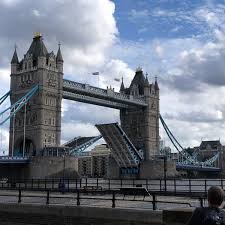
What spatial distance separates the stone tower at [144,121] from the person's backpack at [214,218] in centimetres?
11342

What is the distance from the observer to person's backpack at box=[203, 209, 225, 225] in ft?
16.9

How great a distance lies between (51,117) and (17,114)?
24.2 ft

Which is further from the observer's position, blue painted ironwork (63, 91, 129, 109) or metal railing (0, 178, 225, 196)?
blue painted ironwork (63, 91, 129, 109)

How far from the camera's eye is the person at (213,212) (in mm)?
5174

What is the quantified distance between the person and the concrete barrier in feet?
27.1

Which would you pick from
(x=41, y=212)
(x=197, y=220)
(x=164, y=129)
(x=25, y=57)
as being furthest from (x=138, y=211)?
(x=164, y=129)

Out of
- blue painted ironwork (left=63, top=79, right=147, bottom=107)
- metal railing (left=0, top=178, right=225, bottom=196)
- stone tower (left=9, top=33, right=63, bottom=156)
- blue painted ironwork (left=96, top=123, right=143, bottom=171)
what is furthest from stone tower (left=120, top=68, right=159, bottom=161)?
metal railing (left=0, top=178, right=225, bottom=196)

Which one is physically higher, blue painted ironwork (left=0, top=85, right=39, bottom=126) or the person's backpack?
blue painted ironwork (left=0, top=85, right=39, bottom=126)

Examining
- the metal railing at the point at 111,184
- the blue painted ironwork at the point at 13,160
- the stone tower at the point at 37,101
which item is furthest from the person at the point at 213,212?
the stone tower at the point at 37,101

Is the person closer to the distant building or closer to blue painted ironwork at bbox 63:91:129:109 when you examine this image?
blue painted ironwork at bbox 63:91:129:109

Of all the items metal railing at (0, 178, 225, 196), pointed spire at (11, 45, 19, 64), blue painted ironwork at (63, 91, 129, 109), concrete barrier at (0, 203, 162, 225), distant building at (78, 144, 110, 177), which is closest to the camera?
concrete barrier at (0, 203, 162, 225)

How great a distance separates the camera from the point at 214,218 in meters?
5.17

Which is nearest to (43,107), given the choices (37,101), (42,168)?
(37,101)

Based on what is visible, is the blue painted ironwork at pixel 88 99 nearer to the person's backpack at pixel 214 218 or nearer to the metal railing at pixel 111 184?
the metal railing at pixel 111 184
